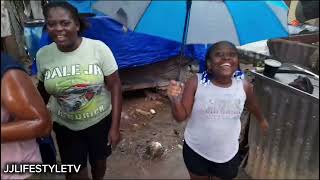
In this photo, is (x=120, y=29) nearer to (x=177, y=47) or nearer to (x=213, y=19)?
(x=177, y=47)

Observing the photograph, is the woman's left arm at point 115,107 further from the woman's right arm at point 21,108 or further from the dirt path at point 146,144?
the dirt path at point 146,144

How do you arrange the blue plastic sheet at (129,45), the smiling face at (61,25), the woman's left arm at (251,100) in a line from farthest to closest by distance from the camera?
the blue plastic sheet at (129,45) → the woman's left arm at (251,100) → the smiling face at (61,25)

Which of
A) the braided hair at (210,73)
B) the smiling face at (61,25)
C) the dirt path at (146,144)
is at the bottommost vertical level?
the dirt path at (146,144)

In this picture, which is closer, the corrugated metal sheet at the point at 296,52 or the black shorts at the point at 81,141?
the black shorts at the point at 81,141

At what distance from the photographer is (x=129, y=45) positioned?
5.29 metres

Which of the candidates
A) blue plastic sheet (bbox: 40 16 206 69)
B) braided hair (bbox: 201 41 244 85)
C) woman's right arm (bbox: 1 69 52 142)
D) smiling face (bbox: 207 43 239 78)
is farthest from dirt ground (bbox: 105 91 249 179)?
woman's right arm (bbox: 1 69 52 142)

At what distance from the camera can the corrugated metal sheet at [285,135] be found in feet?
9.36

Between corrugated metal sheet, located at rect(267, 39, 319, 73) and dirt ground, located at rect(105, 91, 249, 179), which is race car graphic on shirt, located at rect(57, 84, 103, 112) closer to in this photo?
dirt ground, located at rect(105, 91, 249, 179)

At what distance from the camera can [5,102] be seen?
147 cm

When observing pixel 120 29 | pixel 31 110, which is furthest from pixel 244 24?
pixel 120 29

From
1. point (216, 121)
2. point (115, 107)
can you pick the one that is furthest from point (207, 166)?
point (115, 107)

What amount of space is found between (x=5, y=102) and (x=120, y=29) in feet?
12.4

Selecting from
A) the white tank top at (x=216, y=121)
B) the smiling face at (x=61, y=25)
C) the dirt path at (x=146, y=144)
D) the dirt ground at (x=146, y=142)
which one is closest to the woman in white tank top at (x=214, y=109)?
the white tank top at (x=216, y=121)

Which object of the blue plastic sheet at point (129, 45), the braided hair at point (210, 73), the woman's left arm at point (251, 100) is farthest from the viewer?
the blue plastic sheet at point (129, 45)
